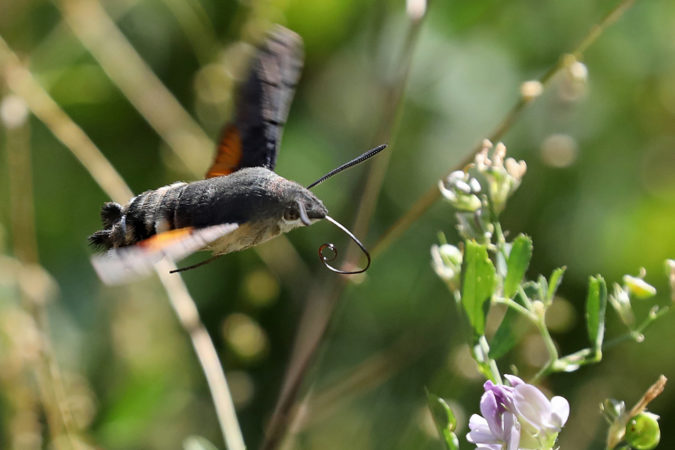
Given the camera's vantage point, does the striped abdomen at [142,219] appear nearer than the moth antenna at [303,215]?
No

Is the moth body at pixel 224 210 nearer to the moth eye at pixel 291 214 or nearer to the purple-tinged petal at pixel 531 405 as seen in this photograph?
the moth eye at pixel 291 214

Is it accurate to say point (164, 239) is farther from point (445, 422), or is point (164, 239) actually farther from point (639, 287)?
point (639, 287)

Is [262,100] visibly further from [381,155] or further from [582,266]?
[582,266]

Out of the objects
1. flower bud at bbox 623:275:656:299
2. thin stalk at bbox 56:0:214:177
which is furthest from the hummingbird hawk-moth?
thin stalk at bbox 56:0:214:177

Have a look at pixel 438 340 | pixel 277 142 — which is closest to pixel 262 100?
pixel 277 142

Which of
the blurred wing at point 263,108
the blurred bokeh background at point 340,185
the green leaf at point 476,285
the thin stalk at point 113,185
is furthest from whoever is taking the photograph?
the blurred bokeh background at point 340,185

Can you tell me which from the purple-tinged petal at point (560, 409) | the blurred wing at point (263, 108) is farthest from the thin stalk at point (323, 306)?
the purple-tinged petal at point (560, 409)

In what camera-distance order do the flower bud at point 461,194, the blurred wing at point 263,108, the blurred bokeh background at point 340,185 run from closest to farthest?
the flower bud at point 461,194
the blurred wing at point 263,108
the blurred bokeh background at point 340,185
